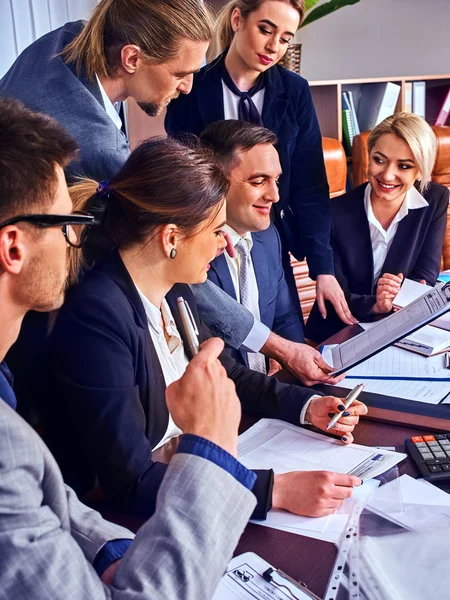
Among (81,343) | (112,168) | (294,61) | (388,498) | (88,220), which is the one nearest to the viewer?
(88,220)

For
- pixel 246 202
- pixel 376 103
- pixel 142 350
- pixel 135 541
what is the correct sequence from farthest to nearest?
pixel 376 103, pixel 246 202, pixel 142 350, pixel 135 541

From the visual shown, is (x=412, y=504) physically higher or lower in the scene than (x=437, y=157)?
lower

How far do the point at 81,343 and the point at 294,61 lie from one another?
8.24 feet

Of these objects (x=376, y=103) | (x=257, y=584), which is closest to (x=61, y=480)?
(x=257, y=584)

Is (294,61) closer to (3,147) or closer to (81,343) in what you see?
(81,343)

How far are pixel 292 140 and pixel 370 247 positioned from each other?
1.61ft

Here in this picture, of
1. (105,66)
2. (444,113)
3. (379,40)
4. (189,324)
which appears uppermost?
(379,40)

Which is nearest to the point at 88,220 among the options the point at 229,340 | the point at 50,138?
the point at 50,138

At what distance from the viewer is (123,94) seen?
1.70 meters

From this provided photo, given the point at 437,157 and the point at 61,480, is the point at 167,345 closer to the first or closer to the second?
the point at 61,480

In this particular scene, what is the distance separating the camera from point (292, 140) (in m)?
2.45

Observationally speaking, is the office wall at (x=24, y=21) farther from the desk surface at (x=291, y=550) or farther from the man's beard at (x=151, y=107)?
the desk surface at (x=291, y=550)

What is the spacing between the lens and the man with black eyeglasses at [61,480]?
694 millimetres

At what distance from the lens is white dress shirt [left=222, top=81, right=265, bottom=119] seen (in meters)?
2.37
